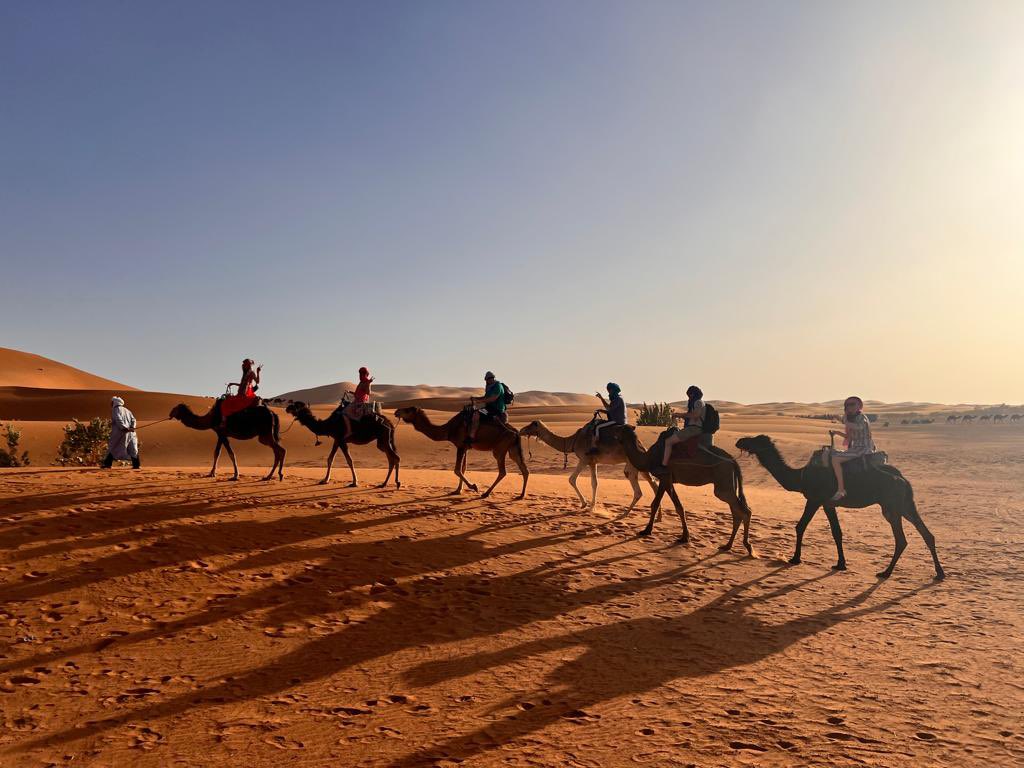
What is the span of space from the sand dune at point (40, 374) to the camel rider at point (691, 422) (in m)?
88.8

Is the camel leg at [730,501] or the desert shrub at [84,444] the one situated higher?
the desert shrub at [84,444]

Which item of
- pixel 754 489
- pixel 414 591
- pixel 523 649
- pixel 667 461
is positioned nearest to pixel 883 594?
pixel 667 461

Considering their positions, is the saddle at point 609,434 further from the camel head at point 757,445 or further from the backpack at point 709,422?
the camel head at point 757,445

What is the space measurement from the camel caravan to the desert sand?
0.89 meters

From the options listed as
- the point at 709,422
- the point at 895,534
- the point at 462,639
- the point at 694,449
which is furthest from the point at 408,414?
the point at 895,534

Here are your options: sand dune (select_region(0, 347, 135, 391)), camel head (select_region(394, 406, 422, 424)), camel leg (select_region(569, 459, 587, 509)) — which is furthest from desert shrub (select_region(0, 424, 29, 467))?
sand dune (select_region(0, 347, 135, 391))

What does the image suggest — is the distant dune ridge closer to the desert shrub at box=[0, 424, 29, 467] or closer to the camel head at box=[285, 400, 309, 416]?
the desert shrub at box=[0, 424, 29, 467]

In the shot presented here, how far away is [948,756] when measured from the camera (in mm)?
4934

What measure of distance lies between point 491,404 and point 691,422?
4.38 meters

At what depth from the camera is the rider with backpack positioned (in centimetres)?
1412

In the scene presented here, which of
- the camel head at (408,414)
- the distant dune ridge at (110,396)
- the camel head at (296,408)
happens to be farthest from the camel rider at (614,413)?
the distant dune ridge at (110,396)

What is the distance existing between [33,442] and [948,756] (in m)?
32.5

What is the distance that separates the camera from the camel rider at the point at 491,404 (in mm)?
14117

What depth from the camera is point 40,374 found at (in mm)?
91250
